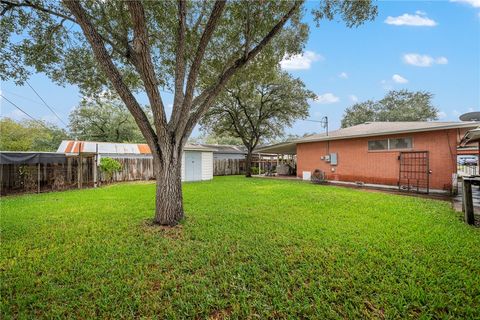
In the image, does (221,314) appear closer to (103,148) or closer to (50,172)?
(50,172)

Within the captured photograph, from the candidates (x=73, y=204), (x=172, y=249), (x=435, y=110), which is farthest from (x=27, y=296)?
(x=435, y=110)

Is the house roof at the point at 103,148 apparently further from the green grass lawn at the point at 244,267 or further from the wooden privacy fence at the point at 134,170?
the green grass lawn at the point at 244,267

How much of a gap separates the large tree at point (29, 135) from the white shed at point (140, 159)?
996 centimetres

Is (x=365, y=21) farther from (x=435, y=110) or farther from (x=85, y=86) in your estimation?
(x=435, y=110)

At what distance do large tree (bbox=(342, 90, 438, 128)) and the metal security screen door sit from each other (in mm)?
18198

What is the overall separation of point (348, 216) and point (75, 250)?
5.63m

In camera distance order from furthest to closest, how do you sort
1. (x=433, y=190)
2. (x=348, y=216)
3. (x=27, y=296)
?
(x=433, y=190) < (x=348, y=216) < (x=27, y=296)

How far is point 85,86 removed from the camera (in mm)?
6934

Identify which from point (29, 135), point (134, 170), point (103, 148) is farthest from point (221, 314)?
point (29, 135)

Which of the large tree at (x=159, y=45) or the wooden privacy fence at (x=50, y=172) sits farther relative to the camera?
the wooden privacy fence at (x=50, y=172)

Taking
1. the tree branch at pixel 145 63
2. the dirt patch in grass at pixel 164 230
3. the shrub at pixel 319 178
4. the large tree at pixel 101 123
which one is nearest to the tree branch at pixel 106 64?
the tree branch at pixel 145 63

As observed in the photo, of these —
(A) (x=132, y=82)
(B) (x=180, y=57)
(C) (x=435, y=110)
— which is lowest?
(B) (x=180, y=57)

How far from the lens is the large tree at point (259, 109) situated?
14844mm

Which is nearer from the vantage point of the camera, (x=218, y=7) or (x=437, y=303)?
(x=437, y=303)
